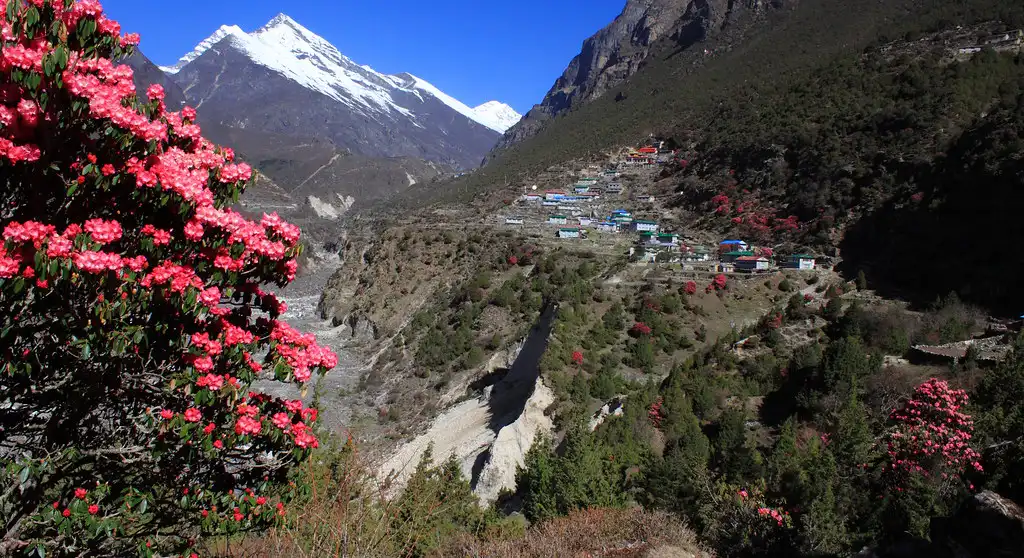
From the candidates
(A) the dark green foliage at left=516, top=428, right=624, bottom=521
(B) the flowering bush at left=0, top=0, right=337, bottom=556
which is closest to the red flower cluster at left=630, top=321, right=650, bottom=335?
(A) the dark green foliage at left=516, top=428, right=624, bottom=521

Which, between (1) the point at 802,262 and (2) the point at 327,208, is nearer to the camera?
(1) the point at 802,262

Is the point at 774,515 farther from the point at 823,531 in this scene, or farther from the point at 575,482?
the point at 575,482

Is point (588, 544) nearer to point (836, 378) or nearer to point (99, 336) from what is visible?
point (99, 336)

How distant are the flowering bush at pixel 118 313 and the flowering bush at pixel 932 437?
406 inches

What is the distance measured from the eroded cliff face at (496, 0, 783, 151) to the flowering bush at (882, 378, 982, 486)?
257ft

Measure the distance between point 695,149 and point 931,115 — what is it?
1952cm

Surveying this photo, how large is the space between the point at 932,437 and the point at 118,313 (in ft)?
41.1

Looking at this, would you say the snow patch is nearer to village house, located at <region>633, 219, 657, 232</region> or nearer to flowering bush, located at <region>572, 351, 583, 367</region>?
village house, located at <region>633, 219, 657, 232</region>

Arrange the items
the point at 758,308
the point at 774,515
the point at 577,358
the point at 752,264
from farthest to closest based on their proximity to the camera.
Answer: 1. the point at 752,264
2. the point at 758,308
3. the point at 577,358
4. the point at 774,515

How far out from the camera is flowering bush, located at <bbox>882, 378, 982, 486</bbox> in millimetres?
9903

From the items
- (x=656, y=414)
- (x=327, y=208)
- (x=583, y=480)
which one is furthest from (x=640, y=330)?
(x=327, y=208)

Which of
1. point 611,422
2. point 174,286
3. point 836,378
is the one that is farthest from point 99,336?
point 836,378

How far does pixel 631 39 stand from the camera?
126 metres

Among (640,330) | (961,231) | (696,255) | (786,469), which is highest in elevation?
(961,231)
